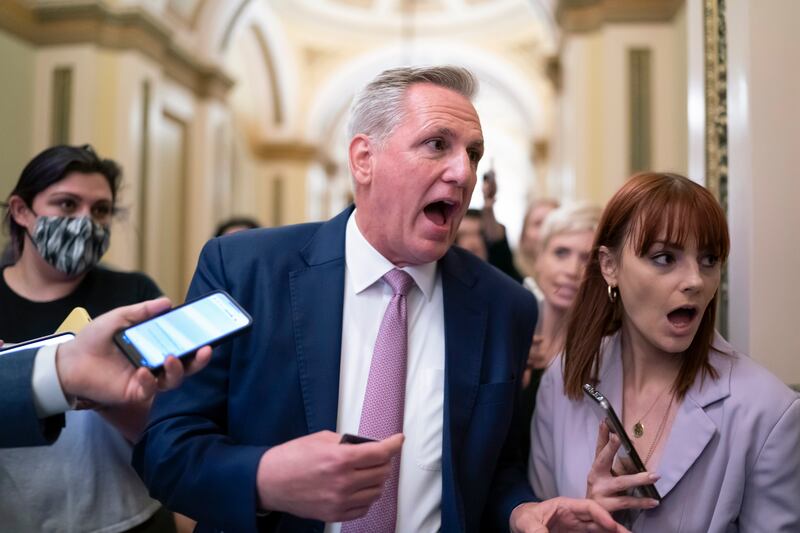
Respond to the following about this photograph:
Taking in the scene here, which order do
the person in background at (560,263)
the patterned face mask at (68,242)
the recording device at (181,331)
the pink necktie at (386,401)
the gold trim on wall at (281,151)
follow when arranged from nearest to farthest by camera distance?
the recording device at (181,331)
the pink necktie at (386,401)
the patterned face mask at (68,242)
the person in background at (560,263)
the gold trim on wall at (281,151)

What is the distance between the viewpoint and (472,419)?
6.21 feet

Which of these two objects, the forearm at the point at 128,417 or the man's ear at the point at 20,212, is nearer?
the forearm at the point at 128,417

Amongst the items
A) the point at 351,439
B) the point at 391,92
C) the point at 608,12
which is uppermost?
the point at 608,12

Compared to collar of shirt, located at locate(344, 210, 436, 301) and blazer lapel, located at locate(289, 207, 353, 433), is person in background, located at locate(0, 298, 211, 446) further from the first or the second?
collar of shirt, located at locate(344, 210, 436, 301)

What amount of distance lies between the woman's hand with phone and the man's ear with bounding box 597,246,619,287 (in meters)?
0.45

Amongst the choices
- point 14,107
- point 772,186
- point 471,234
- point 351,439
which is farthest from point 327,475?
point 14,107

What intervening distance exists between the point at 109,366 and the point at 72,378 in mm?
79

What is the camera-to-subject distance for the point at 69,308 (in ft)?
8.14

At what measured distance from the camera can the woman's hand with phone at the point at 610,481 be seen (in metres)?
1.73

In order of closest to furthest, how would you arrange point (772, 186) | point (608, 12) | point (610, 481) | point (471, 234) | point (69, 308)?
point (610, 481)
point (772, 186)
point (69, 308)
point (471, 234)
point (608, 12)

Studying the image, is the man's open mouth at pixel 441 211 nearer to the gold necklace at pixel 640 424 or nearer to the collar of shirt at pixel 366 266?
the collar of shirt at pixel 366 266

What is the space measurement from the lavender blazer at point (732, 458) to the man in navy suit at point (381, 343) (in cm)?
25

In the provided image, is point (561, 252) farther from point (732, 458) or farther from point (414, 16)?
point (414, 16)

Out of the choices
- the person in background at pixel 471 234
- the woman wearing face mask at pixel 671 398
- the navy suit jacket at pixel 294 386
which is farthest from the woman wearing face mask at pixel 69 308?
the person in background at pixel 471 234
